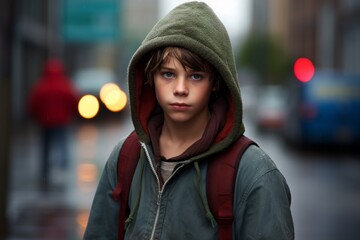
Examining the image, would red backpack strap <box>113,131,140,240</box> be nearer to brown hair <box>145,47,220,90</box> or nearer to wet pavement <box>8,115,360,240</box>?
brown hair <box>145,47,220,90</box>

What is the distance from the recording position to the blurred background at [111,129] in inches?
342

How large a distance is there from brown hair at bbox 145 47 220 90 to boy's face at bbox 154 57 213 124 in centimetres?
1

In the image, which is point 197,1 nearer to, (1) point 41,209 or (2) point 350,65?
(1) point 41,209

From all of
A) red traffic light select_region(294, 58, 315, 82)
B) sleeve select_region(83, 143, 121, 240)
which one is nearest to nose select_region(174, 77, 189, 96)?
sleeve select_region(83, 143, 121, 240)

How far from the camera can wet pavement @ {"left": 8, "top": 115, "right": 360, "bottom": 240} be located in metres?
8.70

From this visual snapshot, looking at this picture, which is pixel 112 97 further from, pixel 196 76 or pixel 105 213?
pixel 196 76

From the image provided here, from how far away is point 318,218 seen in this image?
9.71m

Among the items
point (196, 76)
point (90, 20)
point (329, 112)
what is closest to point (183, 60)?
point (196, 76)

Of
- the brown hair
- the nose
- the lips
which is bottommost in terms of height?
the lips

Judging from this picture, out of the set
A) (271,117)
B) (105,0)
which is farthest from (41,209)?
(105,0)

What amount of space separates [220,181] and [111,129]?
86.0 ft

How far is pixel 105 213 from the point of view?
2791 mm

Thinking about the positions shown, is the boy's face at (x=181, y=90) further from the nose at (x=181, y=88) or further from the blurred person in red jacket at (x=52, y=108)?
the blurred person in red jacket at (x=52, y=108)

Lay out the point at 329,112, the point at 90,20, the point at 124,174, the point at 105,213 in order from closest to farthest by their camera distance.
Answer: the point at 124,174
the point at 105,213
the point at 329,112
the point at 90,20
